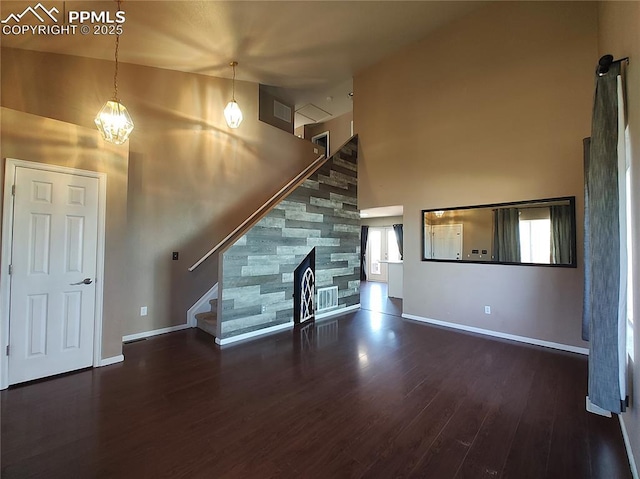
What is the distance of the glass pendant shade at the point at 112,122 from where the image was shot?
292cm

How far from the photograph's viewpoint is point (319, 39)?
14.8 feet

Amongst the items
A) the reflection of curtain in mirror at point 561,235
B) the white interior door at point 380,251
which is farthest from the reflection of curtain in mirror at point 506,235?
the white interior door at point 380,251

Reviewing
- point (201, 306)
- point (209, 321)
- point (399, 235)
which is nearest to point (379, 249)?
point (399, 235)

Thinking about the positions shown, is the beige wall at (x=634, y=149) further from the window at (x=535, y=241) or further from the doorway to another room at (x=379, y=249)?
the doorway to another room at (x=379, y=249)

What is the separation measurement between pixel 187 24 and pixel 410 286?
5268 mm

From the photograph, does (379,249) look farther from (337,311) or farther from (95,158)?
(95,158)

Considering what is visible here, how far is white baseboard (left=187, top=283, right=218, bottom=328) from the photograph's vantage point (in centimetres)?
462

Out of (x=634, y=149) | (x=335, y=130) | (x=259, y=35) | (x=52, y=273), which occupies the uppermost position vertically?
(x=335, y=130)

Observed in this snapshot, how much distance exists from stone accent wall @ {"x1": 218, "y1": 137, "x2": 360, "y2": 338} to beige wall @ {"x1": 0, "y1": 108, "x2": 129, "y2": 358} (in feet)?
4.00

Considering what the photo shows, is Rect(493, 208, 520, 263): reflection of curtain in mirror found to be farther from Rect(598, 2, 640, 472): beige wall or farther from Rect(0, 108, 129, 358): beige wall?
Rect(0, 108, 129, 358): beige wall

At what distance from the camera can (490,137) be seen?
4.29 m

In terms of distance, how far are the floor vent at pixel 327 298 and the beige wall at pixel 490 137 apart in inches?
53.7

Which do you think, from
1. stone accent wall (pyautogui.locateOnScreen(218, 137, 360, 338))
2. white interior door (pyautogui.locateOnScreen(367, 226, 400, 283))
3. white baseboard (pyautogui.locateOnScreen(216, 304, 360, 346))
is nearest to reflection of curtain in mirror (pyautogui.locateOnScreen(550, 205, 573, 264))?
stone accent wall (pyautogui.locateOnScreen(218, 137, 360, 338))

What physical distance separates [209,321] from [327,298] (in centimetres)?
216
